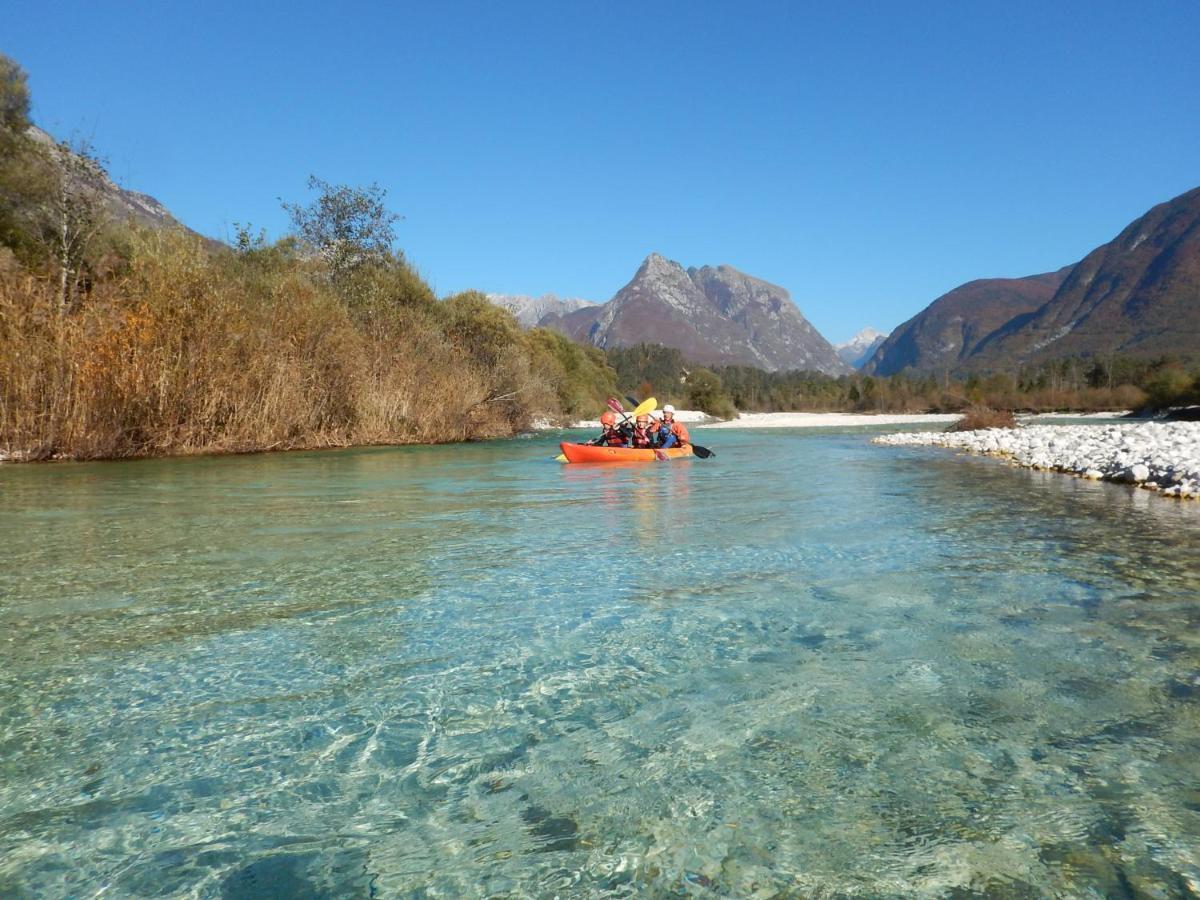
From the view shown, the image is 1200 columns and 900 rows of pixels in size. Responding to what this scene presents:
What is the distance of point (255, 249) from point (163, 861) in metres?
36.1

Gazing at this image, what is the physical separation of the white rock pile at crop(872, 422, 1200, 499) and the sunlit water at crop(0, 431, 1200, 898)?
16.2 feet

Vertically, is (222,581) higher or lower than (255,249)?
lower

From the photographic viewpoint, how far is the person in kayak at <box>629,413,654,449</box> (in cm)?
1833

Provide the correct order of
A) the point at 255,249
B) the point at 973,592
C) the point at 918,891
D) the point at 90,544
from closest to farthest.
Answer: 1. the point at 918,891
2. the point at 973,592
3. the point at 90,544
4. the point at 255,249

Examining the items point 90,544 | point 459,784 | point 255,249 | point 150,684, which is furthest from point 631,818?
point 255,249

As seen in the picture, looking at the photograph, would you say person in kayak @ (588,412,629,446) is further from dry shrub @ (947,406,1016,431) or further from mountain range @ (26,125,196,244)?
dry shrub @ (947,406,1016,431)

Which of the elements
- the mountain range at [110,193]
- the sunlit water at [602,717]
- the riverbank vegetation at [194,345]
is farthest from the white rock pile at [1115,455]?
the mountain range at [110,193]

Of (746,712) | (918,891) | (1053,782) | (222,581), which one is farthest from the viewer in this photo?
(222,581)

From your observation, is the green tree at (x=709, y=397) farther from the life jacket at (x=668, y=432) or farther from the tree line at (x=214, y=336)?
the life jacket at (x=668, y=432)

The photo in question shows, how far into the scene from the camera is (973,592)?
17.0ft

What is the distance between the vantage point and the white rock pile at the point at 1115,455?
11.1 m

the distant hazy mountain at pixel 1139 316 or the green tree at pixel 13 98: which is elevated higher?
the distant hazy mountain at pixel 1139 316

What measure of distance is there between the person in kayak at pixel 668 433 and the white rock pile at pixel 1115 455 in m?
7.69

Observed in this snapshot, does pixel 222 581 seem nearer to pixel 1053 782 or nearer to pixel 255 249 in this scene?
pixel 1053 782
